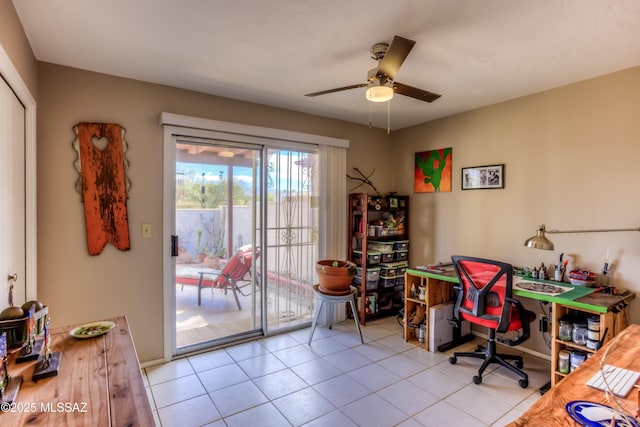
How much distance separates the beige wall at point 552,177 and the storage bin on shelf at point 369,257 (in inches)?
26.9

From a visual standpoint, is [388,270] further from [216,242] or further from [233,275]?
[216,242]

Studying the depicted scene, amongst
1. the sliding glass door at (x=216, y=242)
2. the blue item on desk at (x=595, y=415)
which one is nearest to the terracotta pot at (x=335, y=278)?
the sliding glass door at (x=216, y=242)

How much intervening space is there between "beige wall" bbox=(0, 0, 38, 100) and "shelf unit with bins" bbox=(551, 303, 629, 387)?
3.63 m

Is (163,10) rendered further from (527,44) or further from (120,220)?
(527,44)

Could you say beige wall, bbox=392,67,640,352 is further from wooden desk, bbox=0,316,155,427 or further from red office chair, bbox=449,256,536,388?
wooden desk, bbox=0,316,155,427

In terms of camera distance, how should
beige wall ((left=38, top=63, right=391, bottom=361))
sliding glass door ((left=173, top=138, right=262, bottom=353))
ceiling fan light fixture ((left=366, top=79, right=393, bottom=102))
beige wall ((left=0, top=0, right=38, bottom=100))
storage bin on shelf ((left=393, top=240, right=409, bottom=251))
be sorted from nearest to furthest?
beige wall ((left=0, top=0, right=38, bottom=100)) → ceiling fan light fixture ((left=366, top=79, right=393, bottom=102)) → beige wall ((left=38, top=63, right=391, bottom=361)) → sliding glass door ((left=173, top=138, right=262, bottom=353)) → storage bin on shelf ((left=393, top=240, right=409, bottom=251))

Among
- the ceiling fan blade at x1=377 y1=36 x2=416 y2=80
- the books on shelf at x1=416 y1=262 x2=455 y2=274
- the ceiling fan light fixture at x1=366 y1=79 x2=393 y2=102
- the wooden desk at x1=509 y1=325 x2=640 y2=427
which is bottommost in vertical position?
the wooden desk at x1=509 y1=325 x2=640 y2=427

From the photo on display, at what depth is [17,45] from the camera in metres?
1.76

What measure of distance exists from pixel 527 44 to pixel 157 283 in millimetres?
3306

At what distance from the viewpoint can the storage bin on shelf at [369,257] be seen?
12.5 ft

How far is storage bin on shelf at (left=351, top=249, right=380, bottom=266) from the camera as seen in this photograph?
12.5 ft

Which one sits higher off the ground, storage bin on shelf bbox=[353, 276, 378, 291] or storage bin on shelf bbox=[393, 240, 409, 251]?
storage bin on shelf bbox=[393, 240, 409, 251]

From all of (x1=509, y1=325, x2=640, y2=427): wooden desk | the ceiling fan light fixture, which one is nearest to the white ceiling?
the ceiling fan light fixture

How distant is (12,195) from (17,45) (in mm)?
827
